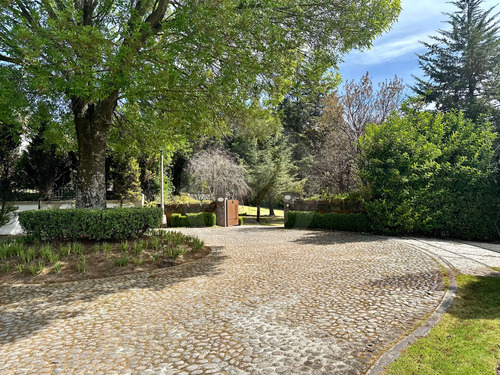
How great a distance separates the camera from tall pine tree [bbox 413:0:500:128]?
20391 mm

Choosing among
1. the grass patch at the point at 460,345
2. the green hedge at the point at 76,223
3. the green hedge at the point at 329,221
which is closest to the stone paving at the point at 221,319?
the grass patch at the point at 460,345

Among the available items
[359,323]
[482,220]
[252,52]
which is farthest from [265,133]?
[482,220]

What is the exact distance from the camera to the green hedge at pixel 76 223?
7418mm

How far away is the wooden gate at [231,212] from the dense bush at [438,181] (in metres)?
9.94

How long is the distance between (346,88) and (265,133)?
10946 millimetres

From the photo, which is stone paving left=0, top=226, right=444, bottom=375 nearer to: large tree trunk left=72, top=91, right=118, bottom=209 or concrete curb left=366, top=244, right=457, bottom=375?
concrete curb left=366, top=244, right=457, bottom=375

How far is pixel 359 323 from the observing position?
3654mm

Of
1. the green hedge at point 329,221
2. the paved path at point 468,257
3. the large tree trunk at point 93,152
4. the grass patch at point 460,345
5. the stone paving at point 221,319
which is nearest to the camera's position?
the grass patch at point 460,345

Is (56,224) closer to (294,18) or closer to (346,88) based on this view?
(294,18)

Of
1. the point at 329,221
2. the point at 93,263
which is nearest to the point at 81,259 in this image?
the point at 93,263

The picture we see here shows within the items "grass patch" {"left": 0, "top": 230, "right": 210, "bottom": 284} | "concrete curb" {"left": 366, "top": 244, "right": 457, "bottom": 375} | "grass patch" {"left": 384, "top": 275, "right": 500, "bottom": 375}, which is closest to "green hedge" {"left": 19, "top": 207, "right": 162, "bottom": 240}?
"grass patch" {"left": 0, "top": 230, "right": 210, "bottom": 284}

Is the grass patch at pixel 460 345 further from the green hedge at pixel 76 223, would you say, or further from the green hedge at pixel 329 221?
the green hedge at pixel 329 221

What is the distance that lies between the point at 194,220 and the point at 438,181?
1267 cm

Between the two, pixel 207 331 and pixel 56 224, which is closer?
pixel 207 331
